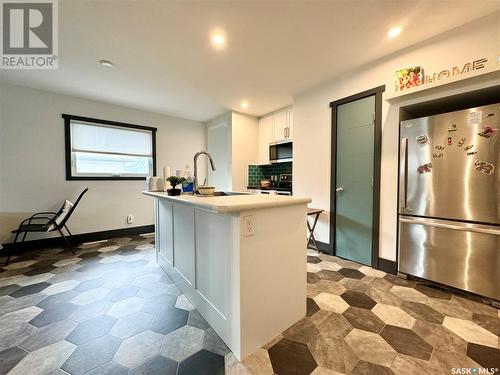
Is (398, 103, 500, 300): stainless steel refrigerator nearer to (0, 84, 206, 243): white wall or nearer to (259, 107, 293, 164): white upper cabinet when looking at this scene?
(259, 107, 293, 164): white upper cabinet

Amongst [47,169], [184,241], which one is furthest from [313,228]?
[47,169]

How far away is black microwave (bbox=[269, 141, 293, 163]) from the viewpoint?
3926 millimetres

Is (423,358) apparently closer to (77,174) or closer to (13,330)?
(13,330)

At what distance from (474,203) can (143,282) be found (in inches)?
128

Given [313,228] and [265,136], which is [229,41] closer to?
[265,136]

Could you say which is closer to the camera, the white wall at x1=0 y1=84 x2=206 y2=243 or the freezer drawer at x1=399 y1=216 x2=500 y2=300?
the freezer drawer at x1=399 y1=216 x2=500 y2=300

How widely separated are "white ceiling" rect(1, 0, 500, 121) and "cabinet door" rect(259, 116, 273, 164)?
1018mm

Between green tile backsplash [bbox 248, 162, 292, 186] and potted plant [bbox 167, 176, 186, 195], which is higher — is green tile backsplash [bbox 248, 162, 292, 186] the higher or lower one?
the higher one

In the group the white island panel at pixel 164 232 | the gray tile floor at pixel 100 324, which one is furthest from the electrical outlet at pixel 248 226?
the white island panel at pixel 164 232

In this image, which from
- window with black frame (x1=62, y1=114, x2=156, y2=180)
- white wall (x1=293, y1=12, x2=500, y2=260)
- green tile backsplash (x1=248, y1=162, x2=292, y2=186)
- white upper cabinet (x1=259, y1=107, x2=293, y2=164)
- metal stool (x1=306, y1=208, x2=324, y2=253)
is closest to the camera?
white wall (x1=293, y1=12, x2=500, y2=260)

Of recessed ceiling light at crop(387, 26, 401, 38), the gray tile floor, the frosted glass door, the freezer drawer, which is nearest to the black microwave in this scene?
the frosted glass door

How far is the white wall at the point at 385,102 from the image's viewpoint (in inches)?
72.4

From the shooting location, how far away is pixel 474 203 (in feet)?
5.83

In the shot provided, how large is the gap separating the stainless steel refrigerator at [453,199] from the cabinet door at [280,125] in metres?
2.08
